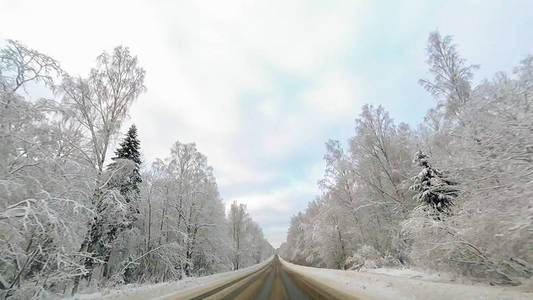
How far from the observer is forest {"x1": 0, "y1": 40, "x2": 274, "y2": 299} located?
5.64 m

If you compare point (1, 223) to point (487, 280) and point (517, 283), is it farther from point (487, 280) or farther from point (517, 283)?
point (487, 280)

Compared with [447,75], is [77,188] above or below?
below

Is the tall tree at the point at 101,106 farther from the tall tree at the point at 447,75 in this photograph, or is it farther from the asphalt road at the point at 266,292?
the tall tree at the point at 447,75

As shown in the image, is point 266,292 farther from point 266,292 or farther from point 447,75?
point 447,75

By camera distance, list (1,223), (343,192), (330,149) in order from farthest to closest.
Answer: (330,149) < (343,192) < (1,223)

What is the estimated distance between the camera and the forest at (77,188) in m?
5.64

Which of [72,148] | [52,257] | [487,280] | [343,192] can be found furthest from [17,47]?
[343,192]

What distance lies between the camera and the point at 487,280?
24.6 feet

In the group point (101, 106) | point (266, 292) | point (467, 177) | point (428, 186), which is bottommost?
point (266, 292)

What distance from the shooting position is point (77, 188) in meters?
7.41

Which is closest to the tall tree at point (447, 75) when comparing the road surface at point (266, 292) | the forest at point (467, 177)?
the forest at point (467, 177)

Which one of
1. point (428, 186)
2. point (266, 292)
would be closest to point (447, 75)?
point (428, 186)

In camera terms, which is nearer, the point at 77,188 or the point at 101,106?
the point at 77,188

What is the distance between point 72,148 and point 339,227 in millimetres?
23221
